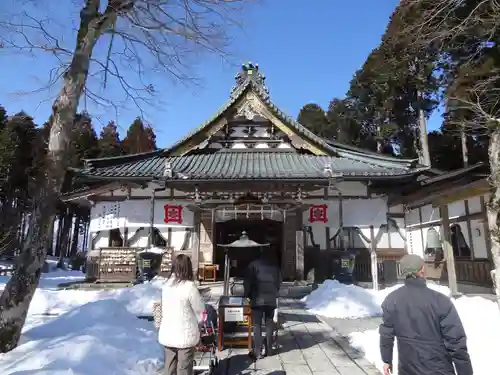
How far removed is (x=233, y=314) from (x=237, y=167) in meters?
8.74

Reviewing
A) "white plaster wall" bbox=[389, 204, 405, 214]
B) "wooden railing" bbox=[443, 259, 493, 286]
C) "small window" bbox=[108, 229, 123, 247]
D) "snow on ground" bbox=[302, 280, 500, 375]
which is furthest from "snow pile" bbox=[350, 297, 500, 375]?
"small window" bbox=[108, 229, 123, 247]

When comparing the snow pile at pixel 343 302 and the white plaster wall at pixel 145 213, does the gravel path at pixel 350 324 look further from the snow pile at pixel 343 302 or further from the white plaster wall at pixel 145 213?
the white plaster wall at pixel 145 213

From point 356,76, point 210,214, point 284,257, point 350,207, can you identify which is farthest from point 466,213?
A: point 356,76

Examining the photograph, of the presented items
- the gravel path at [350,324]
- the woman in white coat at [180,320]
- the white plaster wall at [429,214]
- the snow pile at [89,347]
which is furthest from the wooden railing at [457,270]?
the woman in white coat at [180,320]

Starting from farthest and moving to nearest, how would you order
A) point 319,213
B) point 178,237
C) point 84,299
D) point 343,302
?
point 178,237, point 319,213, point 84,299, point 343,302

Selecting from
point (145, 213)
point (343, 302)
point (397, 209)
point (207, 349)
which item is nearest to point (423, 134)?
point (397, 209)

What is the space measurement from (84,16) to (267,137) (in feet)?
36.2

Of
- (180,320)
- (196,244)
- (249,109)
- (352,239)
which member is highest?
(249,109)

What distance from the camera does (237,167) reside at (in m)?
13.9

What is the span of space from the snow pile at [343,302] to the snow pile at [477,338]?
1.37 m

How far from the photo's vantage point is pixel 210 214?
1452 cm

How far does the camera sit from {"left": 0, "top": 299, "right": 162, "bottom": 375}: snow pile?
3982mm

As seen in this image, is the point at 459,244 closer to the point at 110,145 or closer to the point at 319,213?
the point at 319,213

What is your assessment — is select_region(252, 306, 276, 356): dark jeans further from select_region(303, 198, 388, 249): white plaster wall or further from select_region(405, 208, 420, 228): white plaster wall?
select_region(405, 208, 420, 228): white plaster wall
